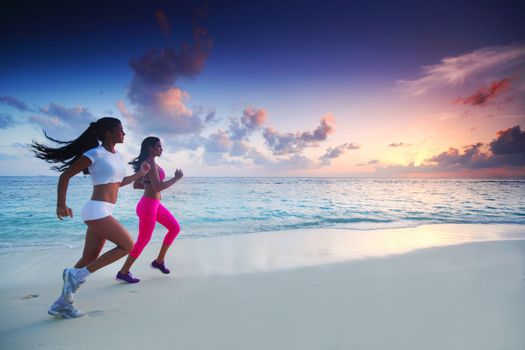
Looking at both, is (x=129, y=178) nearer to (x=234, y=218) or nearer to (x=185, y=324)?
(x=185, y=324)

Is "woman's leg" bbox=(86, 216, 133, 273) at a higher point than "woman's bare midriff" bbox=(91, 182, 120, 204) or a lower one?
lower

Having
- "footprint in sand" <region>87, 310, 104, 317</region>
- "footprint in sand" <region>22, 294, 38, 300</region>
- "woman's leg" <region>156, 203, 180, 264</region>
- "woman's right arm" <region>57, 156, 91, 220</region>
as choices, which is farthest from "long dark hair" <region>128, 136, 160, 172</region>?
"footprint in sand" <region>22, 294, 38, 300</region>

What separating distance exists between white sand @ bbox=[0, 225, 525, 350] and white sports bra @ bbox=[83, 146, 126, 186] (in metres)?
1.54

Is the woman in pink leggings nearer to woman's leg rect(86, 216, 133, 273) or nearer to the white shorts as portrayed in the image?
woman's leg rect(86, 216, 133, 273)

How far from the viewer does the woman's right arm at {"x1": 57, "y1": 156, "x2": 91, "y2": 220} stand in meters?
2.95

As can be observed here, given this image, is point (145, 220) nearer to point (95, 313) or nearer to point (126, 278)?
point (126, 278)

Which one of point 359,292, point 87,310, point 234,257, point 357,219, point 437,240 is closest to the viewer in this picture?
point 87,310

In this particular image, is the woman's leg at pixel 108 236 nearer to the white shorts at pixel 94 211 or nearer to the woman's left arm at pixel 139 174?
the white shorts at pixel 94 211

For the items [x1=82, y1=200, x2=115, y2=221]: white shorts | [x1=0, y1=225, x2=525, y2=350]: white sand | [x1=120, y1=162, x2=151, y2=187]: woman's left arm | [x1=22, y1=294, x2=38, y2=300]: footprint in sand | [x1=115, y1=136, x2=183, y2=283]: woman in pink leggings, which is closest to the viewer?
[x1=0, y1=225, x2=525, y2=350]: white sand

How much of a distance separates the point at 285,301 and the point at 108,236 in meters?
2.21

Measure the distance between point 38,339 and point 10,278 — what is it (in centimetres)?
285

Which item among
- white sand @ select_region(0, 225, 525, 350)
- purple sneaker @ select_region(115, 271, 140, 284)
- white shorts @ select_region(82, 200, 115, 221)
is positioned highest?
white shorts @ select_region(82, 200, 115, 221)

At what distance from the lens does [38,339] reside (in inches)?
112

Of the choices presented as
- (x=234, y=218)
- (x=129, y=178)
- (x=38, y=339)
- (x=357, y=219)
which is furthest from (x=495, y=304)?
(x=234, y=218)
